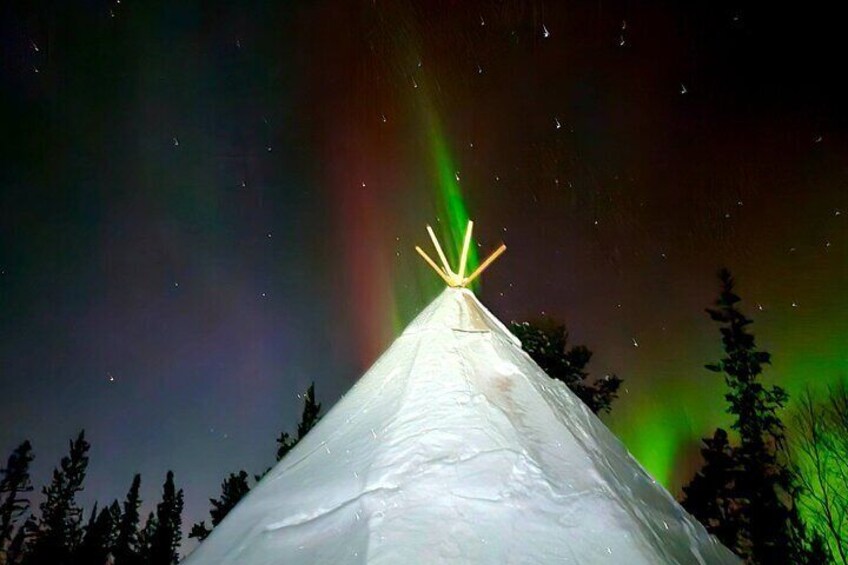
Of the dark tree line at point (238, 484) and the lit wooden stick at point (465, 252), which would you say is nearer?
the lit wooden stick at point (465, 252)

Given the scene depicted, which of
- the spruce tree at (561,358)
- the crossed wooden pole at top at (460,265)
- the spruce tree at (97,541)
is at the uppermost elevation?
the spruce tree at (97,541)

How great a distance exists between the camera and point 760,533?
47.2ft

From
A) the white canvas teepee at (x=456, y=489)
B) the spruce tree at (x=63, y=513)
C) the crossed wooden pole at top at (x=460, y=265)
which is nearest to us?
the white canvas teepee at (x=456, y=489)

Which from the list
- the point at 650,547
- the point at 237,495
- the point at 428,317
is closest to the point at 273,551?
the point at 650,547


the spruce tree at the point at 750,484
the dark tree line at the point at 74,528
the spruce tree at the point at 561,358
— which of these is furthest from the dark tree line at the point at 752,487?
the dark tree line at the point at 74,528

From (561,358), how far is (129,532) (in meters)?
51.9

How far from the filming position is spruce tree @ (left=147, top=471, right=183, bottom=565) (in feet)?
125

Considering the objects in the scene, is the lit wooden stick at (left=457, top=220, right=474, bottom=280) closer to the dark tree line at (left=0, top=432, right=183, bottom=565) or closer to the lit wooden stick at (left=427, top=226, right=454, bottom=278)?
the lit wooden stick at (left=427, top=226, right=454, bottom=278)

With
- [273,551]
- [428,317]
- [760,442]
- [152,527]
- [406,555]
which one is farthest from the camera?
[152,527]

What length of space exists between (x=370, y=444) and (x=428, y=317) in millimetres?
1612

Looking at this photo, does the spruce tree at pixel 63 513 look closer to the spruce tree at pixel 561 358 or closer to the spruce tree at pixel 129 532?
the spruce tree at pixel 129 532

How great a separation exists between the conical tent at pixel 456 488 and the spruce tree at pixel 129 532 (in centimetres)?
4767

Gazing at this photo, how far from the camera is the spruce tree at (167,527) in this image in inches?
1499

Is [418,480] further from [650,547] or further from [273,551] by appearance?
[650,547]
